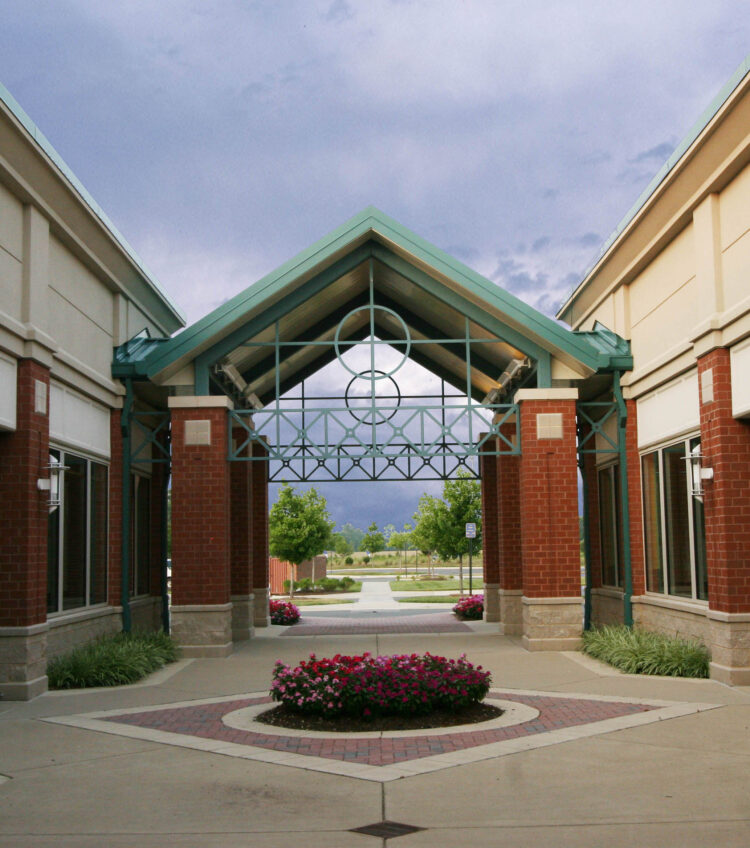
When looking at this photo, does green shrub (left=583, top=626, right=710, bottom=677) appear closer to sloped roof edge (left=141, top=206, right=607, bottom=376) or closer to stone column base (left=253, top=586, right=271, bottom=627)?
sloped roof edge (left=141, top=206, right=607, bottom=376)

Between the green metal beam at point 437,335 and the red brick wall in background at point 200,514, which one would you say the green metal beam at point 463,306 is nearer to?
the green metal beam at point 437,335

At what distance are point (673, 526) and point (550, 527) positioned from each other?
211 cm

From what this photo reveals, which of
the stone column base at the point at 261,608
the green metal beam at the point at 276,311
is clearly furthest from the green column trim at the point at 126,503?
the stone column base at the point at 261,608

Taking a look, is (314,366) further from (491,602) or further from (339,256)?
(491,602)

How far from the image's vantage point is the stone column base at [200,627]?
1669 cm

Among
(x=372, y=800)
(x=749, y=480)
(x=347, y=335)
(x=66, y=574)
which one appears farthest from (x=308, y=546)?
(x=372, y=800)

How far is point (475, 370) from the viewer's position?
21625 mm

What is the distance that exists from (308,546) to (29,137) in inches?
1230

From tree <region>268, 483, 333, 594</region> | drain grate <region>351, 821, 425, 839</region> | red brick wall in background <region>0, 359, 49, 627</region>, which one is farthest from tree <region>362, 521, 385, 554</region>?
drain grate <region>351, 821, 425, 839</region>

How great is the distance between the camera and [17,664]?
40.8ft

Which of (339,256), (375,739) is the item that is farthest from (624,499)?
(375,739)

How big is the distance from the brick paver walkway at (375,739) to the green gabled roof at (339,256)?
22.7 ft

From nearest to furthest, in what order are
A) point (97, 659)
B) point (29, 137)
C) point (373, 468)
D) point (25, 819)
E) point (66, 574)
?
point (25, 819) → point (29, 137) → point (97, 659) → point (66, 574) → point (373, 468)

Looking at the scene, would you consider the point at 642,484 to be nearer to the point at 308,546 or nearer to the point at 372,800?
the point at 372,800
